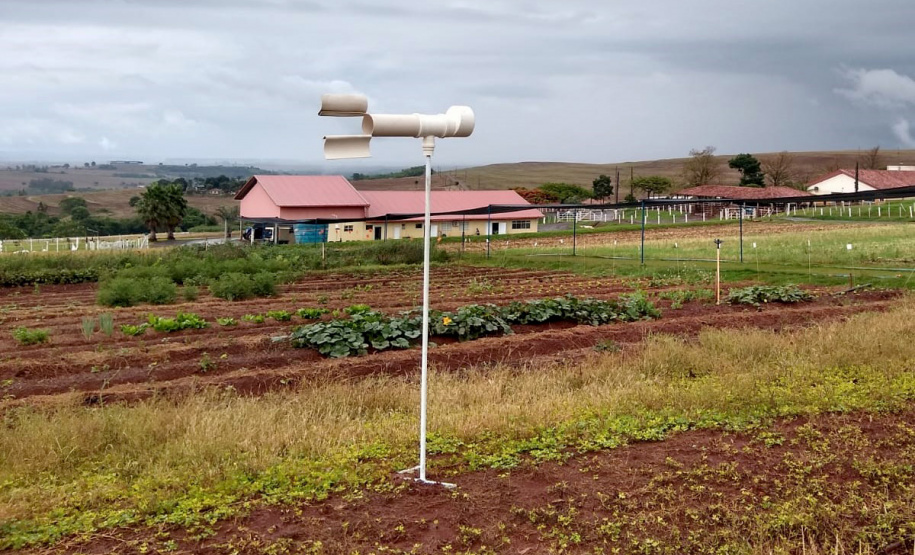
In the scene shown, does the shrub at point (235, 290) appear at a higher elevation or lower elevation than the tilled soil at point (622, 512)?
higher

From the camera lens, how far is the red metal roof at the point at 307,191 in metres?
51.6

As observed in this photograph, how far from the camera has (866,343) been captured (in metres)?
9.16

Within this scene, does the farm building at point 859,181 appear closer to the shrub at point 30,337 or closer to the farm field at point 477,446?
the farm field at point 477,446

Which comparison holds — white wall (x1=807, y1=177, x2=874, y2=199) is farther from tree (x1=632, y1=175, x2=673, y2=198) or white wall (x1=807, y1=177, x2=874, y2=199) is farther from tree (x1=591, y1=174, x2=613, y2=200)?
tree (x1=591, y1=174, x2=613, y2=200)

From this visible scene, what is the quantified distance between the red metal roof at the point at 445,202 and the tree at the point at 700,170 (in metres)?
37.5

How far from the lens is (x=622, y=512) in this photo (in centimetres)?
482

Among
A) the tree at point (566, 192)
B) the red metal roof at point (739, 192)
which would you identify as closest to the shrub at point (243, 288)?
the red metal roof at point (739, 192)

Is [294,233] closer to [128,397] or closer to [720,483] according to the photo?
[128,397]

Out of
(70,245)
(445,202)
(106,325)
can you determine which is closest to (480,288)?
(106,325)

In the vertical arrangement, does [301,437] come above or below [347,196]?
below

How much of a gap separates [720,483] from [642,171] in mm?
159648

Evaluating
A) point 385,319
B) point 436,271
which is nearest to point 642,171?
point 436,271

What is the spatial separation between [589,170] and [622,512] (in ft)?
563

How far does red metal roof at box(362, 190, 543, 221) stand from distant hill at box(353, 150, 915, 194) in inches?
2175
